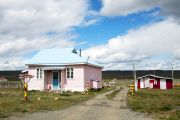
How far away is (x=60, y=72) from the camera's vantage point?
38.5 meters

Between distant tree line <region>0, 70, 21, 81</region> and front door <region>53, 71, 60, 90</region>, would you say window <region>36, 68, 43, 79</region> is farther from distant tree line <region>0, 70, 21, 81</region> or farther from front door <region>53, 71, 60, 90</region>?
distant tree line <region>0, 70, 21, 81</region>

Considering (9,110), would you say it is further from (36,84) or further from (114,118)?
(36,84)

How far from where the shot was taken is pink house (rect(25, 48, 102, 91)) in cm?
3778

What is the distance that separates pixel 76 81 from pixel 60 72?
2133mm

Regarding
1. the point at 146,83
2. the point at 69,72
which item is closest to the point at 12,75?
the point at 146,83

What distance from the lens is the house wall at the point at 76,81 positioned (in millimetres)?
37609

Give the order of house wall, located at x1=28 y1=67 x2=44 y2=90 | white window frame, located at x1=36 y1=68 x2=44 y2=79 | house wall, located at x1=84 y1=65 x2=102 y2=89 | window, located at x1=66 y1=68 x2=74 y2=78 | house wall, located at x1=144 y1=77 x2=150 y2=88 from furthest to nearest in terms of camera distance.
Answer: house wall, located at x1=144 y1=77 x2=150 y2=88
house wall, located at x1=84 y1=65 x2=102 y2=89
white window frame, located at x1=36 y1=68 x2=44 y2=79
house wall, located at x1=28 y1=67 x2=44 y2=90
window, located at x1=66 y1=68 x2=74 y2=78

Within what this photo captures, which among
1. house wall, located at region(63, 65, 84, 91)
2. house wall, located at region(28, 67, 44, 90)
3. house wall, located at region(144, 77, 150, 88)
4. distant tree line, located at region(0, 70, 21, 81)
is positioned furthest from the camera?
distant tree line, located at region(0, 70, 21, 81)

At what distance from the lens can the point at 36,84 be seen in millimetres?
38875

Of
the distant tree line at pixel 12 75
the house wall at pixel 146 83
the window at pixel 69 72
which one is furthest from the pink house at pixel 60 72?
the distant tree line at pixel 12 75

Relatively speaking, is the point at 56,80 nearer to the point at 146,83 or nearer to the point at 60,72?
the point at 60,72

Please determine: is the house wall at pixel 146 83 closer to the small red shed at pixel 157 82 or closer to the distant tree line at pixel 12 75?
the small red shed at pixel 157 82

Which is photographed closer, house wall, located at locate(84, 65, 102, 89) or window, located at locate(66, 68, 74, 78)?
window, located at locate(66, 68, 74, 78)

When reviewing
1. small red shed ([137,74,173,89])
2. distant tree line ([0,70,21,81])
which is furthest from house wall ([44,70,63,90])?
distant tree line ([0,70,21,81])
